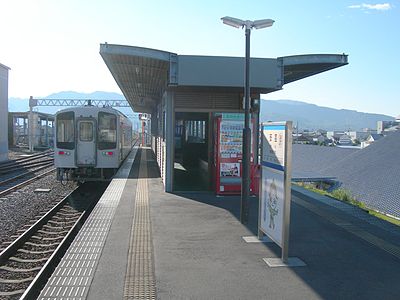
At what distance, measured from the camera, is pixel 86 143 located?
1390cm

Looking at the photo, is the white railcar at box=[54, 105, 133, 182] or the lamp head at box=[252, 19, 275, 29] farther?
the white railcar at box=[54, 105, 133, 182]

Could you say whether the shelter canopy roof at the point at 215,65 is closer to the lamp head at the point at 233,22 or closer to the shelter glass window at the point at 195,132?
the lamp head at the point at 233,22

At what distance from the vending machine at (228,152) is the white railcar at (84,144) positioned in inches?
198

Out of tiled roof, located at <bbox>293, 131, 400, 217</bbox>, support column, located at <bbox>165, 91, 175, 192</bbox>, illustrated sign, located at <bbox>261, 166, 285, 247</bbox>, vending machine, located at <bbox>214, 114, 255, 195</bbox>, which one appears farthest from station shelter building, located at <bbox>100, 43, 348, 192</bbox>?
tiled roof, located at <bbox>293, 131, 400, 217</bbox>

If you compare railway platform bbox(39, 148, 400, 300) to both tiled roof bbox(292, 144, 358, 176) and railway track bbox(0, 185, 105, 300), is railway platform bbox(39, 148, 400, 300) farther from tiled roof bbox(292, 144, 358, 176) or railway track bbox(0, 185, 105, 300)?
tiled roof bbox(292, 144, 358, 176)

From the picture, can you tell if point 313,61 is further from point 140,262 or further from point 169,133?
point 140,262

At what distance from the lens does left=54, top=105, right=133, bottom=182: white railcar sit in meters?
13.8

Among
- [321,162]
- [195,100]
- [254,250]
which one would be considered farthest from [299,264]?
[321,162]

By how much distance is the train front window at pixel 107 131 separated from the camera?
1411cm

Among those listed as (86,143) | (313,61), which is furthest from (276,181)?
(86,143)

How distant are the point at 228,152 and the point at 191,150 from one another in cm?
806

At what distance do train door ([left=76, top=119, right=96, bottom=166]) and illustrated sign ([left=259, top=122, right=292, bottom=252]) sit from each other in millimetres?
8617

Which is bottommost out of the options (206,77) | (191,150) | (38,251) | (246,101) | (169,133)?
(38,251)

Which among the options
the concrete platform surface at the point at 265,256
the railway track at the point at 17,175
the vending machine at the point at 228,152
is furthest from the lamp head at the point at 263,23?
the railway track at the point at 17,175
